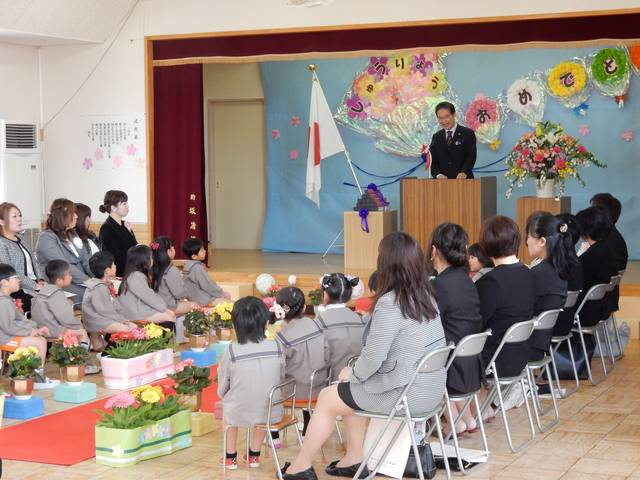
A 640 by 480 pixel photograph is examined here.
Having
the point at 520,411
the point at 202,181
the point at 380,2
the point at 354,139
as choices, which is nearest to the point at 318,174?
the point at 354,139

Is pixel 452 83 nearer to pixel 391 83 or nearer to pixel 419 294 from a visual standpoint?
pixel 391 83

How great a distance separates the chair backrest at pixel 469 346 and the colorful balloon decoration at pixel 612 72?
24.9ft

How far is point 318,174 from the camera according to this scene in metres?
12.5

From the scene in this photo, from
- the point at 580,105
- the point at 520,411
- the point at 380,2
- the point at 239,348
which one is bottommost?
the point at 520,411

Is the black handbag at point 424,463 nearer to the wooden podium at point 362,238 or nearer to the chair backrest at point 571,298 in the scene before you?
the chair backrest at point 571,298

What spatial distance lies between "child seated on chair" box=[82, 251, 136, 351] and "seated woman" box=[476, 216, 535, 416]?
3336mm

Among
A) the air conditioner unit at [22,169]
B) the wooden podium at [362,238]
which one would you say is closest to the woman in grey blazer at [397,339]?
the wooden podium at [362,238]

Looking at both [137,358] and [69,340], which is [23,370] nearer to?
[69,340]

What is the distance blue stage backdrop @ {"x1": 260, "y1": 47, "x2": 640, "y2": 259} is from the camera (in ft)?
38.9

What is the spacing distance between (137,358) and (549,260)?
2.91m

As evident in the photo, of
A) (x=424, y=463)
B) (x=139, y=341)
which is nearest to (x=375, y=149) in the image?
(x=139, y=341)

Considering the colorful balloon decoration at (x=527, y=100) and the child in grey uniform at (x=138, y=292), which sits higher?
the colorful balloon decoration at (x=527, y=100)

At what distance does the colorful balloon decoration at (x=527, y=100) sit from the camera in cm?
1210

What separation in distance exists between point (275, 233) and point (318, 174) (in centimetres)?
143
